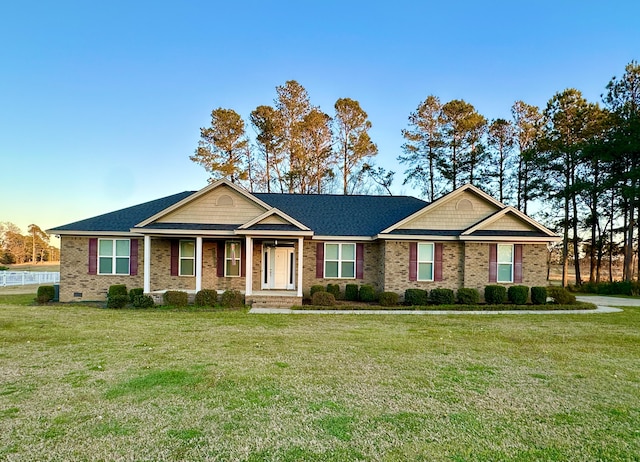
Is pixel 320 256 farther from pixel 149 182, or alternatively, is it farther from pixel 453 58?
pixel 149 182

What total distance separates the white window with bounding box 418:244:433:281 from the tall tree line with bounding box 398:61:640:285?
16.6m

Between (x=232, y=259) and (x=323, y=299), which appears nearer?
(x=323, y=299)

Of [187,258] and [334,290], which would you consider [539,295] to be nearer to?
[334,290]

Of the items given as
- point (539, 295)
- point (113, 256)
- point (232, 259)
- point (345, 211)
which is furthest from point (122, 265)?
point (539, 295)

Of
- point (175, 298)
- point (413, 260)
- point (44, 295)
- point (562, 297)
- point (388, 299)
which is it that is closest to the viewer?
point (175, 298)

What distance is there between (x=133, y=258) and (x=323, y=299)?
881 centimetres

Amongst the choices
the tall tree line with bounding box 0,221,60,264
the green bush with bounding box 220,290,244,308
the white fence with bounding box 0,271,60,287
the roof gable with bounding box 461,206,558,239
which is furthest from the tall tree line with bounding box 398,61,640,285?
the tall tree line with bounding box 0,221,60,264

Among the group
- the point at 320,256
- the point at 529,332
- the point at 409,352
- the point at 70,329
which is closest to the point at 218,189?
the point at 320,256

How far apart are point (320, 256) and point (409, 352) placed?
9815mm

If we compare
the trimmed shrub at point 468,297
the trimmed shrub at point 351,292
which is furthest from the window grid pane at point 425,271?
the trimmed shrub at point 351,292

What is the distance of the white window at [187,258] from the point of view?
54.9 ft

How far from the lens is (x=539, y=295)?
1594cm

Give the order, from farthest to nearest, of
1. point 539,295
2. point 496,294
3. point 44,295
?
point 539,295
point 496,294
point 44,295

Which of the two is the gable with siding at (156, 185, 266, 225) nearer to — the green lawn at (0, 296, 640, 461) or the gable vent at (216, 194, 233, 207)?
the gable vent at (216, 194, 233, 207)
